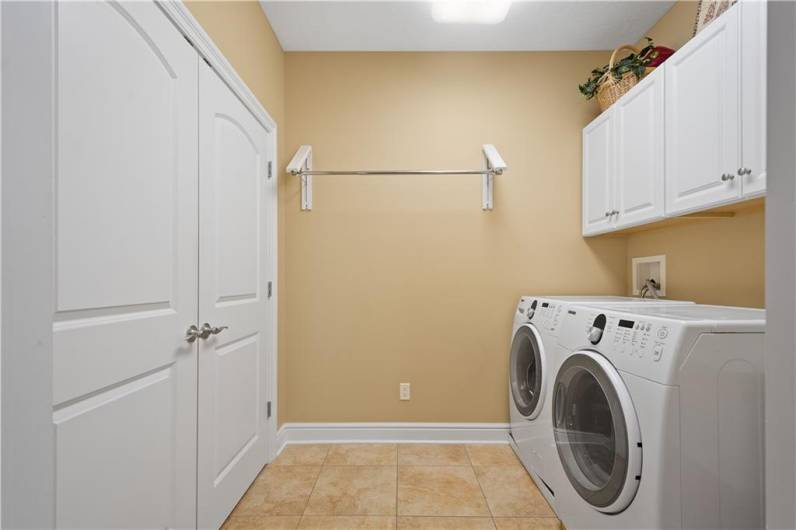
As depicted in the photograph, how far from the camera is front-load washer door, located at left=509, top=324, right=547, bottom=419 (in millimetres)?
1849

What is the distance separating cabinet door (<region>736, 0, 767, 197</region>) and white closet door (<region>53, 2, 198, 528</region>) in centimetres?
197

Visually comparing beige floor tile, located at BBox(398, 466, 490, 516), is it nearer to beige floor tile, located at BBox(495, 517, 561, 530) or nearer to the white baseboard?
beige floor tile, located at BBox(495, 517, 561, 530)

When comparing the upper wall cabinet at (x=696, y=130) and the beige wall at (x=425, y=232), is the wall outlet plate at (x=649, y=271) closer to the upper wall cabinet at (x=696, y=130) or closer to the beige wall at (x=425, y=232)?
the beige wall at (x=425, y=232)

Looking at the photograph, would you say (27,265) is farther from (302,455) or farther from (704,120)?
(704,120)

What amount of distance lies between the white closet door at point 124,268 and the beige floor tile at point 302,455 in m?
0.87

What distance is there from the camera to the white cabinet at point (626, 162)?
1.72 metres

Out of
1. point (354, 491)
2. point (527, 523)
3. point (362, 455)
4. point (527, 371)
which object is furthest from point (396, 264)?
point (527, 523)

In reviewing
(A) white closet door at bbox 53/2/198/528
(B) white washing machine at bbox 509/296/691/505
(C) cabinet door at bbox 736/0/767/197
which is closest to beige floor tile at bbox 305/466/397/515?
(A) white closet door at bbox 53/2/198/528

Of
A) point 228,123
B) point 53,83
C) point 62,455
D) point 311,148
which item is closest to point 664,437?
point 62,455

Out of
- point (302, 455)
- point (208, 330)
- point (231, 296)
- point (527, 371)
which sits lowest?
point (302, 455)

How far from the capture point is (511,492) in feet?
6.01

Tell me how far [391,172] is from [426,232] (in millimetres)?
457

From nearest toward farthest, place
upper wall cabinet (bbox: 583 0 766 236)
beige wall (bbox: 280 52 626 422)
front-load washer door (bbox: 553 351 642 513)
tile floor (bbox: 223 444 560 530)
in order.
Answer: front-load washer door (bbox: 553 351 642 513) < upper wall cabinet (bbox: 583 0 766 236) < tile floor (bbox: 223 444 560 530) < beige wall (bbox: 280 52 626 422)

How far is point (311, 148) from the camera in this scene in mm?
2414
